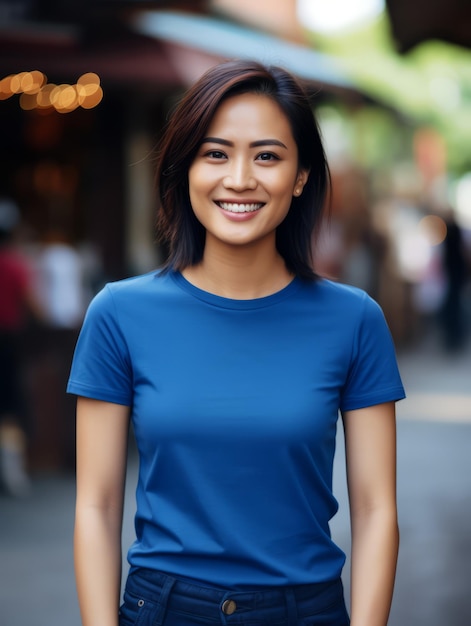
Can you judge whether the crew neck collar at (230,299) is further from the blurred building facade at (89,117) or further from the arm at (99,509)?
the blurred building facade at (89,117)

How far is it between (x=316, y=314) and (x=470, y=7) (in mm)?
4642

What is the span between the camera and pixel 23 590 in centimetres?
644

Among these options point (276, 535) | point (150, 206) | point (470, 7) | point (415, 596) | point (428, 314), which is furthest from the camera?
point (428, 314)

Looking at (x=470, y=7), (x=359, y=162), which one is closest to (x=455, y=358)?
(x=359, y=162)

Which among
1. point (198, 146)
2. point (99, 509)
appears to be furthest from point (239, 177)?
point (99, 509)

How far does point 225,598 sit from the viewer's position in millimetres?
2514

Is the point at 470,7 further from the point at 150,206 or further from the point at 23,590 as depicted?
the point at 150,206

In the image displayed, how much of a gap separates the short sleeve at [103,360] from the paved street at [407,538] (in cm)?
344

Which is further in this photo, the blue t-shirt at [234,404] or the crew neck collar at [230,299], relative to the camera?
the crew neck collar at [230,299]

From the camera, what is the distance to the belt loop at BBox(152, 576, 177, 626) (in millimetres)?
2539

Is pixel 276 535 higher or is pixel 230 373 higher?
pixel 230 373

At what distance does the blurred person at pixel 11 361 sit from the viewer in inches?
353

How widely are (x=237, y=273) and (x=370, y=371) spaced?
1.15 feet

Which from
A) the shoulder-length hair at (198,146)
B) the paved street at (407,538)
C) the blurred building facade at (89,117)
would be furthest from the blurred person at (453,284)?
the shoulder-length hair at (198,146)
